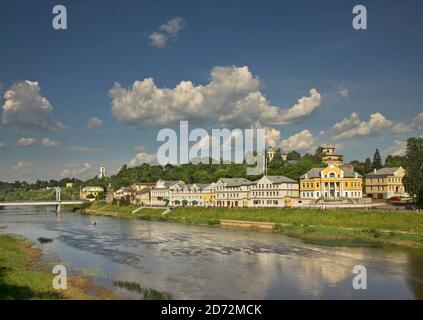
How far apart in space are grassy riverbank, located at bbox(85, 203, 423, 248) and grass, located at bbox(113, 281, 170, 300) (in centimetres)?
2734

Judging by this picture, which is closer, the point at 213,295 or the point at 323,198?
the point at 213,295

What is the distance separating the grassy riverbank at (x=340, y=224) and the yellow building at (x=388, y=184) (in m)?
29.9

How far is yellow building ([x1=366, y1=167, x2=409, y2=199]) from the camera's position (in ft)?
304

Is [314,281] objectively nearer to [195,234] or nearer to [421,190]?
[195,234]

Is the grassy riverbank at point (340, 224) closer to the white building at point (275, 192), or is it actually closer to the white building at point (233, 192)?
the white building at point (275, 192)

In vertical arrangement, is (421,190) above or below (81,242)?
above

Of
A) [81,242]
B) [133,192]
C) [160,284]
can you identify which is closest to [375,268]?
[160,284]

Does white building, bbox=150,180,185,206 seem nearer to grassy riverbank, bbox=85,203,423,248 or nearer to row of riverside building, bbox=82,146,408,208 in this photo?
row of riverside building, bbox=82,146,408,208

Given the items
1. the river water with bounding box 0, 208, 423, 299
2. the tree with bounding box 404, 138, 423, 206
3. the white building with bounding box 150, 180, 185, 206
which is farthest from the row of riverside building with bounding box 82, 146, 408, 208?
the river water with bounding box 0, 208, 423, 299

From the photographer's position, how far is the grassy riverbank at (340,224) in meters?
51.9

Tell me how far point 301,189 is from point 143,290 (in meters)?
62.4

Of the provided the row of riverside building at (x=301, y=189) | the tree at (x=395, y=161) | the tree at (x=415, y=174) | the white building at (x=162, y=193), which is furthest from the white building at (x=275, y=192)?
the tree at (x=395, y=161)

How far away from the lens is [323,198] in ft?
261

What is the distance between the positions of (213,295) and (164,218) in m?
66.0
